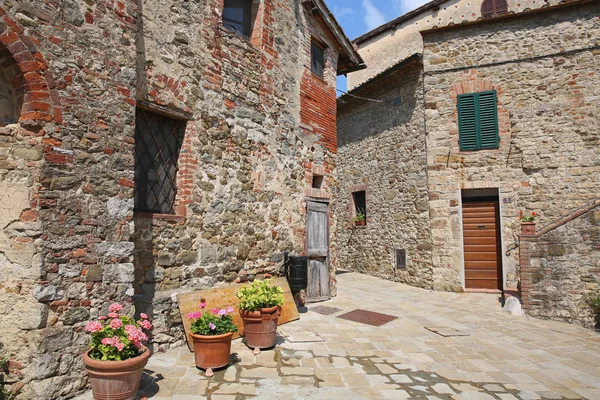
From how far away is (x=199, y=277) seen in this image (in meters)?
5.51

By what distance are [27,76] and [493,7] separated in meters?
14.9

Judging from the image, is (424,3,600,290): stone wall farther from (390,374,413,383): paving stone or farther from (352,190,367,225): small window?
(390,374,413,383): paving stone

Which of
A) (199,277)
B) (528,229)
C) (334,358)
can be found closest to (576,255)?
(528,229)

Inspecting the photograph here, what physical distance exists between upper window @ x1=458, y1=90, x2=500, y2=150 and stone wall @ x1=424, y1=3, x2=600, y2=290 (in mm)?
168

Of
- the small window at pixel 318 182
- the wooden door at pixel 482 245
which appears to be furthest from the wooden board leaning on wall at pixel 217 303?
the wooden door at pixel 482 245

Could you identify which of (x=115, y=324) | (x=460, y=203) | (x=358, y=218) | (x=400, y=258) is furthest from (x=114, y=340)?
(x=358, y=218)

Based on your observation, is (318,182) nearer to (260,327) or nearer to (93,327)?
(260,327)

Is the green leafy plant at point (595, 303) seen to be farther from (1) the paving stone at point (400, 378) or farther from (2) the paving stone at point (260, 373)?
(2) the paving stone at point (260, 373)

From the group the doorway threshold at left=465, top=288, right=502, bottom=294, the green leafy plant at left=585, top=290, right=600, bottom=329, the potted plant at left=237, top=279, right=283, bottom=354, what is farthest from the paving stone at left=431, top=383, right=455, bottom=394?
the doorway threshold at left=465, top=288, right=502, bottom=294

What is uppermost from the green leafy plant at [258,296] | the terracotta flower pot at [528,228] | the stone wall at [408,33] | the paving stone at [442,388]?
the stone wall at [408,33]

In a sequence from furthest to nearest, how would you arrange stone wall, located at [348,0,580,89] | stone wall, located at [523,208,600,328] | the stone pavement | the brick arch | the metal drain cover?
stone wall, located at [348,0,580,89]
stone wall, located at [523,208,600,328]
the metal drain cover
the stone pavement
the brick arch

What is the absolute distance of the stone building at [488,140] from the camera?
358 inches

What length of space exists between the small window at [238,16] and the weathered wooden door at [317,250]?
12.0 ft

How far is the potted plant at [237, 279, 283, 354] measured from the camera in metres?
4.99
